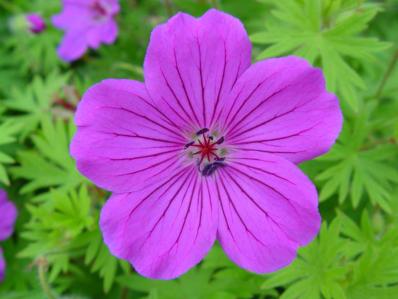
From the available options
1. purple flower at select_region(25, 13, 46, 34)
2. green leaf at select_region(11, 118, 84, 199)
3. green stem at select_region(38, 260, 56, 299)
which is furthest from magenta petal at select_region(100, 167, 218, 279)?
purple flower at select_region(25, 13, 46, 34)

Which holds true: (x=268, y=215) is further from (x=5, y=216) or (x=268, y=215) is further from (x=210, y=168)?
(x=5, y=216)

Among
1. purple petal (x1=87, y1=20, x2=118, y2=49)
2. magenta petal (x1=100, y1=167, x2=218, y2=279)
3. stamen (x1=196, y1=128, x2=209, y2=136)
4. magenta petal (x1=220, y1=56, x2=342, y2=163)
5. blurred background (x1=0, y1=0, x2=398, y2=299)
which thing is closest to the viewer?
magenta petal (x1=220, y1=56, x2=342, y2=163)

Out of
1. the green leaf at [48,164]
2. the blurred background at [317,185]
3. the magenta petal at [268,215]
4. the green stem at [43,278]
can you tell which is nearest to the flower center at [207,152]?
the magenta petal at [268,215]

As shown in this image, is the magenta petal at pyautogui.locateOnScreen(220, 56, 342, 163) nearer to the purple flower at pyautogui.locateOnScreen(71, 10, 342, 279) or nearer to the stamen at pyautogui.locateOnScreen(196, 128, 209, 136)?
the purple flower at pyautogui.locateOnScreen(71, 10, 342, 279)

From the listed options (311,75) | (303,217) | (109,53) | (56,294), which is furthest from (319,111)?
(109,53)

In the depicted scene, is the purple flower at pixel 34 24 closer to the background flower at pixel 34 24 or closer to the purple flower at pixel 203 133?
the background flower at pixel 34 24

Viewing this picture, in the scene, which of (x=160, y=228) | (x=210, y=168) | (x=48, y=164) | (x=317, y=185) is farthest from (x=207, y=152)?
(x=48, y=164)

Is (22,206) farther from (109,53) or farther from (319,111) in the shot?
(319,111)
